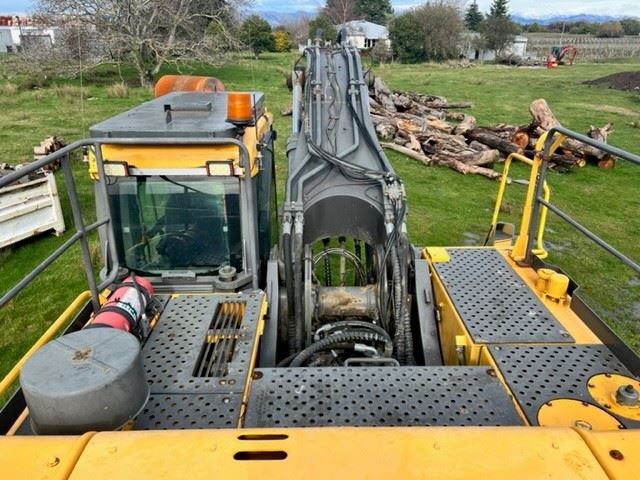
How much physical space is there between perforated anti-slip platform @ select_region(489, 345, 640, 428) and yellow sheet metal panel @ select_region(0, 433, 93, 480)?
1.79 metres

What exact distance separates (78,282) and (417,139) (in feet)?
32.1

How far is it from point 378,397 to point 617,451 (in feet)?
3.34

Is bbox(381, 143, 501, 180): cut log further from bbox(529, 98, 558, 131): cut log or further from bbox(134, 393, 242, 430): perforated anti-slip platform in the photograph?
bbox(134, 393, 242, 430): perforated anti-slip platform

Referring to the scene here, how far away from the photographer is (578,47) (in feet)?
157

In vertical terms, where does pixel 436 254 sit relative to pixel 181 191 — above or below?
below

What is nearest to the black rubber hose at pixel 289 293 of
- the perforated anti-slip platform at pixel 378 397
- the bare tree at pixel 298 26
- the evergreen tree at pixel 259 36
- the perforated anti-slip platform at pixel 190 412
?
the perforated anti-slip platform at pixel 378 397

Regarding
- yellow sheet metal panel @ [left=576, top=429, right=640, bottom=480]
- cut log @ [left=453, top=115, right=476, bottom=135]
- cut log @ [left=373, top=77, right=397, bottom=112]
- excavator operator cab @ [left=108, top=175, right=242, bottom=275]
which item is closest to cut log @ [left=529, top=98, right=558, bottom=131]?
cut log @ [left=453, top=115, right=476, bottom=135]

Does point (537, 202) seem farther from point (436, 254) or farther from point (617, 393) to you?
point (617, 393)

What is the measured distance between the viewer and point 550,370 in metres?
2.53

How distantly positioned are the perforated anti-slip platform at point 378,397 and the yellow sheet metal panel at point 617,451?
66cm

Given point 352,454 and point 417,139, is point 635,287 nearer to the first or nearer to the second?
point 352,454

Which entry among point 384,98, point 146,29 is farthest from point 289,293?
point 146,29

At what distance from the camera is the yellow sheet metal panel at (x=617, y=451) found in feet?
4.58

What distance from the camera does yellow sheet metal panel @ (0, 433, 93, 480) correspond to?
141 cm
